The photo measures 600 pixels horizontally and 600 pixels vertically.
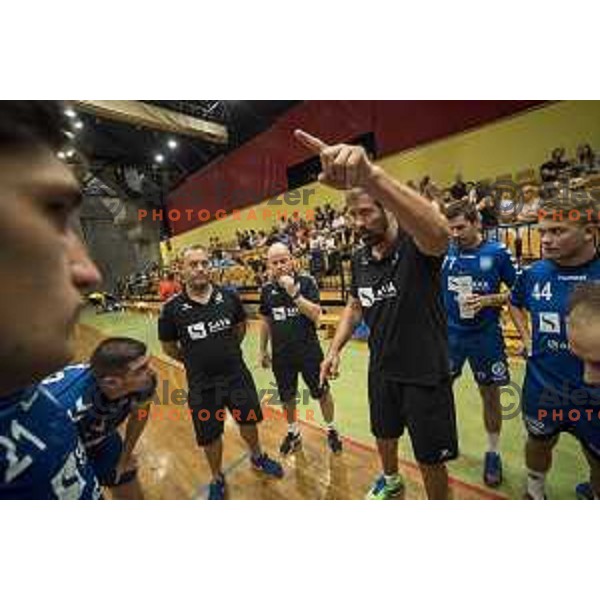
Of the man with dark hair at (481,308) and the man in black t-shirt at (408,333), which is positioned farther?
the man with dark hair at (481,308)

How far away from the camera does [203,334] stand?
2535 millimetres

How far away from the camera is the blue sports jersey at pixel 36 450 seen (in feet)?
3.01

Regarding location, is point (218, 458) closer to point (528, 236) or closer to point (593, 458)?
point (593, 458)

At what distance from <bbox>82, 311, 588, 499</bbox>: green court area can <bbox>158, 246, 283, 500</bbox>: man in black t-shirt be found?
55 centimetres

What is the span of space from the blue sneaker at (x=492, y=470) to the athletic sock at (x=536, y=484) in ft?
0.88

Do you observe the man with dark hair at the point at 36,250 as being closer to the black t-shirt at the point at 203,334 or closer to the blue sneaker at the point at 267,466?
the black t-shirt at the point at 203,334

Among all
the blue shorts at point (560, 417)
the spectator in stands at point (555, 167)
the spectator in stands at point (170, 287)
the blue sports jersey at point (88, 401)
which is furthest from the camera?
the spectator in stands at point (555, 167)

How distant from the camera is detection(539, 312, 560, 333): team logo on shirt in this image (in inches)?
72.2

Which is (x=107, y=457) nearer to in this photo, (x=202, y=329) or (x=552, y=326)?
(x=202, y=329)

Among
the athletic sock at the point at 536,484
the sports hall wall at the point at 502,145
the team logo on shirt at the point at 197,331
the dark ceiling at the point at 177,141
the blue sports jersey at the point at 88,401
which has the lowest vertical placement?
the athletic sock at the point at 536,484

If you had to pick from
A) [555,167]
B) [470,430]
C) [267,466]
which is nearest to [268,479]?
[267,466]

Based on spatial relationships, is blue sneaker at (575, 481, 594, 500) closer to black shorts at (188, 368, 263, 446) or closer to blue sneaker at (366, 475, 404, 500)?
blue sneaker at (366, 475, 404, 500)

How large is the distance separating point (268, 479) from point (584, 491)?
71.4 inches

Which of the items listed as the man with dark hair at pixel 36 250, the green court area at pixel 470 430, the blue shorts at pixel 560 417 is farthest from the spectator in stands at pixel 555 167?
the man with dark hair at pixel 36 250
